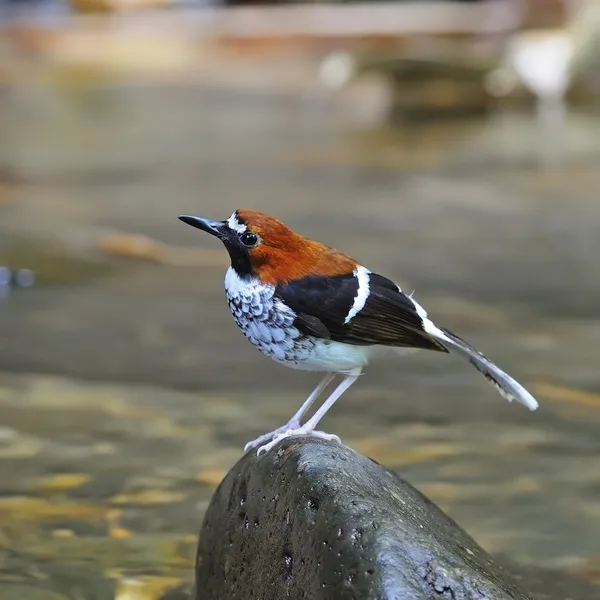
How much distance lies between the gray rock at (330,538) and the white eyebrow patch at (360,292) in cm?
37

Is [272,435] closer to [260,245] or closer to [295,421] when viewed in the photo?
[295,421]

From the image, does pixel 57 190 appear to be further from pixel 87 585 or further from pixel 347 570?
pixel 347 570

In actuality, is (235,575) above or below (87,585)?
above

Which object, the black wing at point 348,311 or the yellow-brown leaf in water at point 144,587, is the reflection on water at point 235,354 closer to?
the yellow-brown leaf in water at point 144,587

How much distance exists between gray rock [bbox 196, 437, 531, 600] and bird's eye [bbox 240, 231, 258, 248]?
0.57 m

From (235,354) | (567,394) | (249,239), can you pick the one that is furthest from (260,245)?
(235,354)

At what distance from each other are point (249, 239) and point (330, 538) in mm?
824

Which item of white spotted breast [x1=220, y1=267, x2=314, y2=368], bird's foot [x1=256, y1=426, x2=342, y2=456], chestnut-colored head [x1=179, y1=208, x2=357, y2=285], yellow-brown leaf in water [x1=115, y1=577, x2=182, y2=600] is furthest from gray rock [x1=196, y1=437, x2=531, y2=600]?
chestnut-colored head [x1=179, y1=208, x2=357, y2=285]

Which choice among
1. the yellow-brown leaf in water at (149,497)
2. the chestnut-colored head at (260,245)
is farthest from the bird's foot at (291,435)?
the yellow-brown leaf in water at (149,497)

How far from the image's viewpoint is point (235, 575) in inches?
127

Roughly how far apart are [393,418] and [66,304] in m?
2.82

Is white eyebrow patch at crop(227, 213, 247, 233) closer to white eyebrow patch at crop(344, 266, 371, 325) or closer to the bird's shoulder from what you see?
the bird's shoulder

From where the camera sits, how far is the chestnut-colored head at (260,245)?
9.82 ft

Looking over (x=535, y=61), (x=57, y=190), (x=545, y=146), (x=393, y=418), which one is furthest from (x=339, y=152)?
(x=393, y=418)
